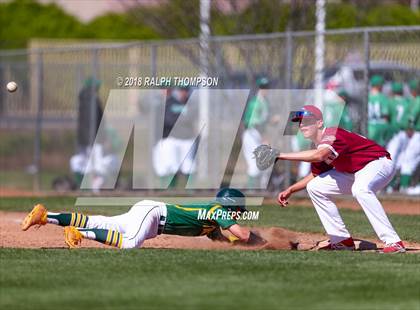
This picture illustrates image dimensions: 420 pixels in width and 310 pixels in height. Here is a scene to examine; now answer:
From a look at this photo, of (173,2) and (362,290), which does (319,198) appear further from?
(173,2)

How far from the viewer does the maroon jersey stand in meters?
11.5

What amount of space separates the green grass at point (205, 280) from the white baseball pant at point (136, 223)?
595 millimetres

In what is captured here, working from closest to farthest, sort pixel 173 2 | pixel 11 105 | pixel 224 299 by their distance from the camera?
1. pixel 224 299
2. pixel 173 2
3. pixel 11 105

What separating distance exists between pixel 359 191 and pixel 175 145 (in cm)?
1010

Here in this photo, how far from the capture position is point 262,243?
12164 millimetres

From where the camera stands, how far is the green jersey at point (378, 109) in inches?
729

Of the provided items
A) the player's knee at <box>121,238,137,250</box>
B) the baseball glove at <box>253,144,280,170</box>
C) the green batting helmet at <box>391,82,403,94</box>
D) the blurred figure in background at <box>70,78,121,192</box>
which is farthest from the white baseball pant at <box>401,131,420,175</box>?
the player's knee at <box>121,238,137,250</box>

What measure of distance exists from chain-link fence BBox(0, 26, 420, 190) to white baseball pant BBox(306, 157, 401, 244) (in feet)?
20.2

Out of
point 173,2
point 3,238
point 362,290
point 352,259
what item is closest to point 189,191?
point 173,2

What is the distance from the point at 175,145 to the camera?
2122 cm

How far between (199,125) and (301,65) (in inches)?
111

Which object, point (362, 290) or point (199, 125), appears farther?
point (199, 125)

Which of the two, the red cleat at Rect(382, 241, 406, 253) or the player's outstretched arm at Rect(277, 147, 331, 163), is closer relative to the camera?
the player's outstretched arm at Rect(277, 147, 331, 163)

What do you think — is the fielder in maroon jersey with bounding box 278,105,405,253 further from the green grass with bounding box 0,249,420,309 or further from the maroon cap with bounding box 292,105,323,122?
the green grass with bounding box 0,249,420,309
